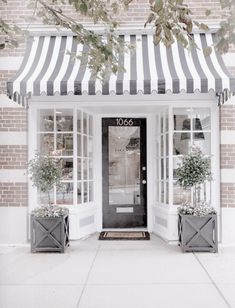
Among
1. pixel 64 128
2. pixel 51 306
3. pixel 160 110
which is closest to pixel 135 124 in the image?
pixel 160 110

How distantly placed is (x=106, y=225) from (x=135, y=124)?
205 centimetres

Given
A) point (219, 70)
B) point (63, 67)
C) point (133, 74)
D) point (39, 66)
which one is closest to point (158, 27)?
point (133, 74)

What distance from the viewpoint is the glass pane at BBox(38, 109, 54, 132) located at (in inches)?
299

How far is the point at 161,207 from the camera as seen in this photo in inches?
308

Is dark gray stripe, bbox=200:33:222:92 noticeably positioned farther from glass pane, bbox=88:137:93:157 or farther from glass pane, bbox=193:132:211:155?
glass pane, bbox=88:137:93:157

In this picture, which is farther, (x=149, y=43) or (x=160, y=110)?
(x=160, y=110)

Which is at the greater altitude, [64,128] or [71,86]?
[71,86]

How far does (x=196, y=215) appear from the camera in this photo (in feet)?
22.0

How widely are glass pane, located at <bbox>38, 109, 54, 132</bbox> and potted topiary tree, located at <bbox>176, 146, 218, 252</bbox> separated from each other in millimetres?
2331

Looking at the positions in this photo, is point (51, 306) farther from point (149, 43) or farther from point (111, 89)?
point (149, 43)

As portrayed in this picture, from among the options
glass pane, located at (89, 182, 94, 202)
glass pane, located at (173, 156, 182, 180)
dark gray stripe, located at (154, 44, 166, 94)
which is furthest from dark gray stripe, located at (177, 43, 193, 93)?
glass pane, located at (89, 182, 94, 202)

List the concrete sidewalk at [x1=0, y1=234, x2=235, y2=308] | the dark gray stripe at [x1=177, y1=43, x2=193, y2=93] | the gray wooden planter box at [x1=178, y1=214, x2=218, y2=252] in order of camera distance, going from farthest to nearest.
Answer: the gray wooden planter box at [x1=178, y1=214, x2=218, y2=252], the dark gray stripe at [x1=177, y1=43, x2=193, y2=93], the concrete sidewalk at [x1=0, y1=234, x2=235, y2=308]

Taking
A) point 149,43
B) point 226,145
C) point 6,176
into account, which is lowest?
point 6,176

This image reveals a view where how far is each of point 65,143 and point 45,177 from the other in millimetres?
1011
